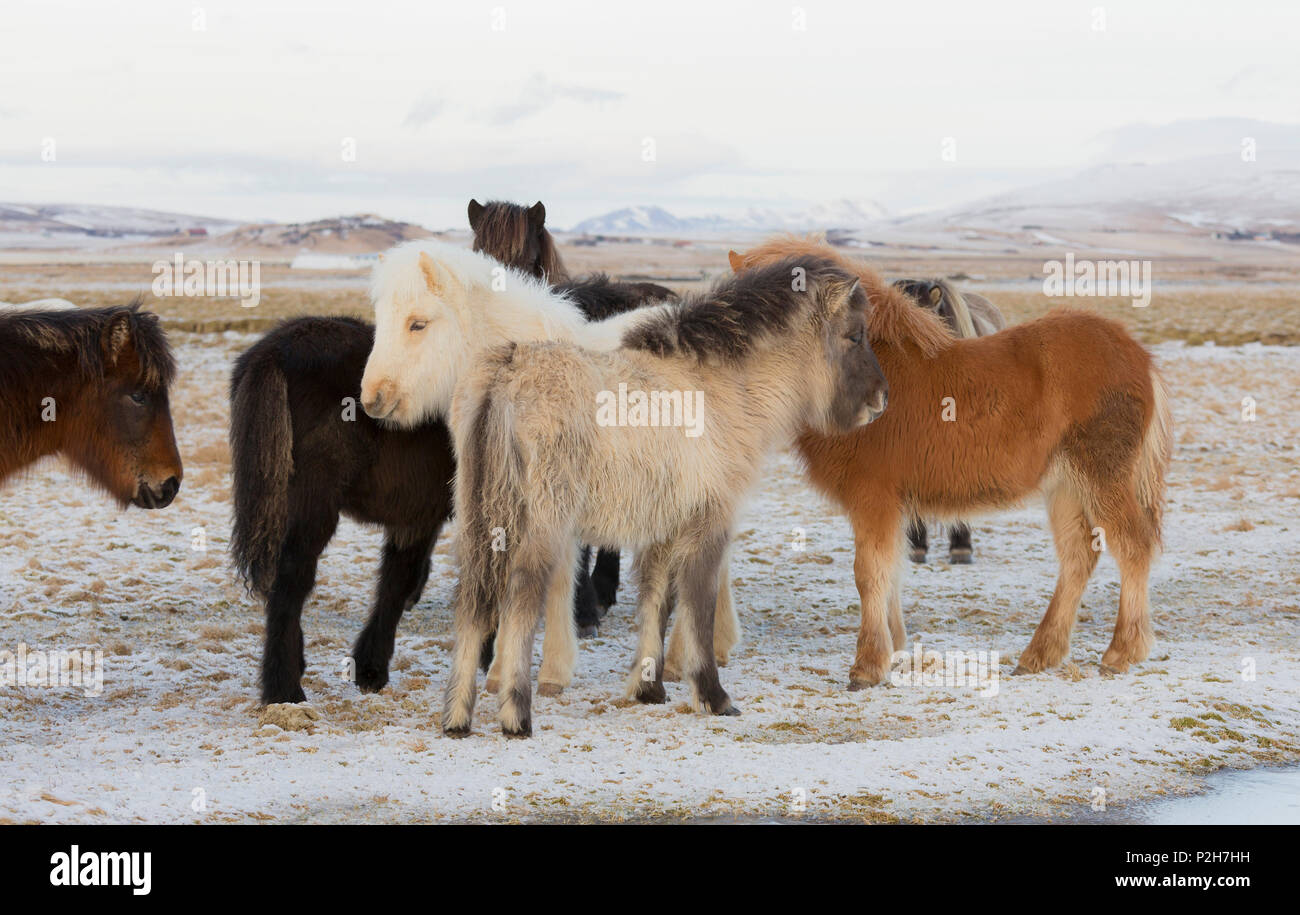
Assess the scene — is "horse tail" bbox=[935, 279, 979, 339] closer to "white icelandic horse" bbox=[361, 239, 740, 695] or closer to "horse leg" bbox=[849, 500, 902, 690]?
"horse leg" bbox=[849, 500, 902, 690]

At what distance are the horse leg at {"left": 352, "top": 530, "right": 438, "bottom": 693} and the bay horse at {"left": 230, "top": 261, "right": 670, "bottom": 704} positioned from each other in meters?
0.19

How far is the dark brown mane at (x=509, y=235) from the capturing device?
7.23 meters

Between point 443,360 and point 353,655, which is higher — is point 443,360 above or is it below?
above

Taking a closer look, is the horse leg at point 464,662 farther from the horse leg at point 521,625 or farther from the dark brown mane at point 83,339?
the dark brown mane at point 83,339

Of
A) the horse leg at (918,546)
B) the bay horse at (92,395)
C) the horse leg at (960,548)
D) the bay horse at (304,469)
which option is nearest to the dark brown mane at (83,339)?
the bay horse at (92,395)

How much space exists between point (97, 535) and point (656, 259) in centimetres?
13420

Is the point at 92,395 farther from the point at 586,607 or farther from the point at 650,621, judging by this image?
the point at 586,607

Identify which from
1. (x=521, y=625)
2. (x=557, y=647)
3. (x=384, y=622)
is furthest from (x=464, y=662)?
(x=384, y=622)

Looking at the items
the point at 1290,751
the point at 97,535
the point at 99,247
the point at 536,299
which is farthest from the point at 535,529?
the point at 99,247

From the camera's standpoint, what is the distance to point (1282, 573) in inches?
351

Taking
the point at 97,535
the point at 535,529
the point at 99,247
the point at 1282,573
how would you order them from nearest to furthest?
the point at 535,529 → the point at 1282,573 → the point at 97,535 → the point at 99,247

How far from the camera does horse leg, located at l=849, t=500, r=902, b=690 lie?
6316 millimetres

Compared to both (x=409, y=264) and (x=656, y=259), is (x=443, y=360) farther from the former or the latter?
(x=656, y=259)

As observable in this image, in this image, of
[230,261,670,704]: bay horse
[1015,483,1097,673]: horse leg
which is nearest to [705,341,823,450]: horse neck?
[230,261,670,704]: bay horse
